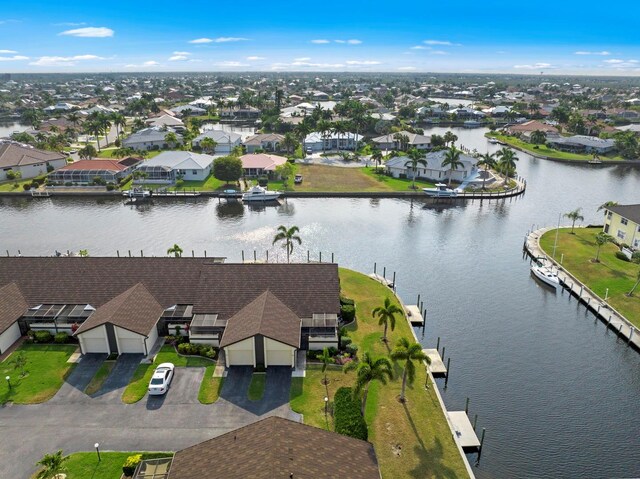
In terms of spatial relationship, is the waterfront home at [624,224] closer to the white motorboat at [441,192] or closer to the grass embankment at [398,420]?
the white motorboat at [441,192]

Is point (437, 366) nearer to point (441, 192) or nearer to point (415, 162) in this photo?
point (441, 192)

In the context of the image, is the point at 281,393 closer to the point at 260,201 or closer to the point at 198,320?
the point at 198,320

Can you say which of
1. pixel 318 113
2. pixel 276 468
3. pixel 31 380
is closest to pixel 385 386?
pixel 276 468

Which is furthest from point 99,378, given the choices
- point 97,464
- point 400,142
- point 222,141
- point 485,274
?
point 400,142

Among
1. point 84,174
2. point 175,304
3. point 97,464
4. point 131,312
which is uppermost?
point 84,174

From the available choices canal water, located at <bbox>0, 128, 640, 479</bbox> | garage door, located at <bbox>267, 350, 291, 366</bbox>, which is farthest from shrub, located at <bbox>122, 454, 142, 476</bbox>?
canal water, located at <bbox>0, 128, 640, 479</bbox>

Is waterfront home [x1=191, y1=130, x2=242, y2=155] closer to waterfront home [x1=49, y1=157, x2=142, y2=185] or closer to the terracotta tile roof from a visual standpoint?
waterfront home [x1=49, y1=157, x2=142, y2=185]

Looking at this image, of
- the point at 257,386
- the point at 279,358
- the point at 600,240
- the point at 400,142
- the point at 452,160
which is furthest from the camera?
the point at 400,142
